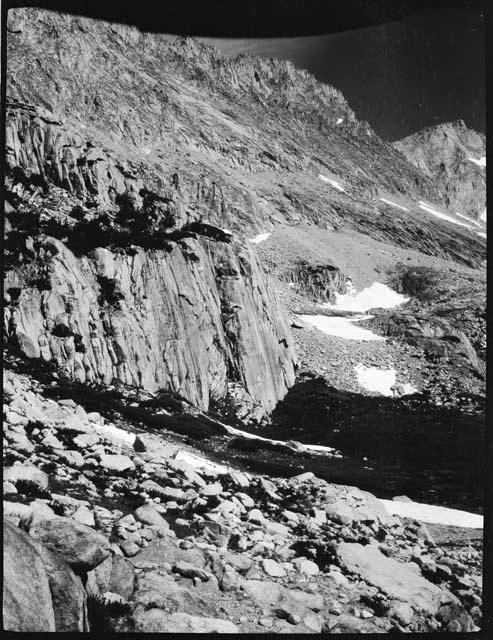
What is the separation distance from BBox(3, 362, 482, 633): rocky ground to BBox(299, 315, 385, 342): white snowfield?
18.7m

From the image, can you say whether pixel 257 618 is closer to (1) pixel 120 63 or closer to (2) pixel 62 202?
(2) pixel 62 202

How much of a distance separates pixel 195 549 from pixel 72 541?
96cm

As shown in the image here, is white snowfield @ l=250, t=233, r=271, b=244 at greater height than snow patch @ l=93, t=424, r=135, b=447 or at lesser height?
greater

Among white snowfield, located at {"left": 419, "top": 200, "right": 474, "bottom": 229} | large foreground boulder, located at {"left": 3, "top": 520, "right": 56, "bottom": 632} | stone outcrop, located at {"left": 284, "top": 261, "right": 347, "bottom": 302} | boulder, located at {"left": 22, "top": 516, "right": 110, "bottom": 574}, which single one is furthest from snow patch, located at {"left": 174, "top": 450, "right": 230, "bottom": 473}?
white snowfield, located at {"left": 419, "top": 200, "right": 474, "bottom": 229}

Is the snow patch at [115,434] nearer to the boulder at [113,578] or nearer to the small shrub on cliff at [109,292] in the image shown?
the boulder at [113,578]

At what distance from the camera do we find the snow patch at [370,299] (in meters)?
40.8

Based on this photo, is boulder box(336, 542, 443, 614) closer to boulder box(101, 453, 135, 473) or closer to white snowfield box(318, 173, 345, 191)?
boulder box(101, 453, 135, 473)

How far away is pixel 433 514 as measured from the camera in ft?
15.5

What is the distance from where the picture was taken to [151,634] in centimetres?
359

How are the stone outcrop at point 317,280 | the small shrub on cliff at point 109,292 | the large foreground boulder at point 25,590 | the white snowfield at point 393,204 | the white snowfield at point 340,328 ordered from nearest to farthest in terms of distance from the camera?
1. the large foreground boulder at point 25,590
2. the small shrub on cliff at point 109,292
3. the white snowfield at point 340,328
4. the stone outcrop at point 317,280
5. the white snowfield at point 393,204

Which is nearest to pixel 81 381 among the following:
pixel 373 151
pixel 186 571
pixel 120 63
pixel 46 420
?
pixel 46 420

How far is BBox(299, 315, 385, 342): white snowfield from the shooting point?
963 inches

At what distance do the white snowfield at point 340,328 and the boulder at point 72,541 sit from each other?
19.9 m

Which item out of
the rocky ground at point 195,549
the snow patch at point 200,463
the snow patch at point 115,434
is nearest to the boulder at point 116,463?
the rocky ground at point 195,549
